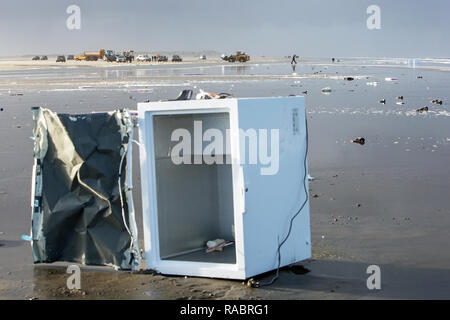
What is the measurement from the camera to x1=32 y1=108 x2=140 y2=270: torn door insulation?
19.4 ft

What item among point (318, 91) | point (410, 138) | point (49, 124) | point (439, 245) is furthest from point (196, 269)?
point (318, 91)

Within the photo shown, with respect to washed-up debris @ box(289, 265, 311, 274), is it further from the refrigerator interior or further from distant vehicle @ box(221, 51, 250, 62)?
distant vehicle @ box(221, 51, 250, 62)

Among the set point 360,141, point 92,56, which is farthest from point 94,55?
point 360,141

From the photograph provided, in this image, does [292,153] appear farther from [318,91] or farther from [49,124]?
[318,91]

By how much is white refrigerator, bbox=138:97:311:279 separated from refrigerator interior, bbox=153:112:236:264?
0.01 metres

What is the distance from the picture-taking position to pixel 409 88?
2928 centimetres

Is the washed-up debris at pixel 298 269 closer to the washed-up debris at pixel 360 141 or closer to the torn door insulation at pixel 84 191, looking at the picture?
the torn door insulation at pixel 84 191

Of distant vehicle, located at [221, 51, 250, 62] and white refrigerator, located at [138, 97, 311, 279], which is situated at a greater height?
distant vehicle, located at [221, 51, 250, 62]

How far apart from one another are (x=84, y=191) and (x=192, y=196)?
1293 mm

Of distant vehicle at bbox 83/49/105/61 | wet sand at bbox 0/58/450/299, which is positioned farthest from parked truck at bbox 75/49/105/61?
wet sand at bbox 0/58/450/299

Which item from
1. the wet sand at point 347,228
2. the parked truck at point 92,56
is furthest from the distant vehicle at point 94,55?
the wet sand at point 347,228

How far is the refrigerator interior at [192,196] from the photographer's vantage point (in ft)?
21.2

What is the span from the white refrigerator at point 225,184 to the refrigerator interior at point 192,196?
10mm

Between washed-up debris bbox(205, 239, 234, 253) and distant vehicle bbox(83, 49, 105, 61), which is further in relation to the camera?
distant vehicle bbox(83, 49, 105, 61)
